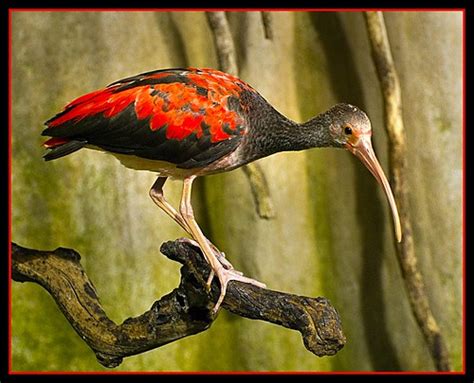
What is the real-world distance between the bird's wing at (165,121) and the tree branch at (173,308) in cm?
26

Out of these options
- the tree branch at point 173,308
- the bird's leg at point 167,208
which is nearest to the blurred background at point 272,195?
the tree branch at point 173,308

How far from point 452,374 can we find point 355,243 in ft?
1.85

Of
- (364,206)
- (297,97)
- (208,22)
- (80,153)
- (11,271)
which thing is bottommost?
(11,271)

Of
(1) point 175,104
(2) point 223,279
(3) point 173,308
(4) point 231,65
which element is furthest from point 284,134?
(4) point 231,65

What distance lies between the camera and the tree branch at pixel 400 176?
2.59 m

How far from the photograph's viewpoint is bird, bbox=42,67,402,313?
1.80 metres

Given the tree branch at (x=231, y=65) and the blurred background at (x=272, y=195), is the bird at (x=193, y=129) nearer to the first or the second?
the tree branch at (x=231, y=65)

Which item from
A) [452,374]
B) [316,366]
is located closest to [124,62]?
[316,366]

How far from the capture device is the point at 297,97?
2.79m

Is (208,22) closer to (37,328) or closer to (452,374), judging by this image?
(37,328)

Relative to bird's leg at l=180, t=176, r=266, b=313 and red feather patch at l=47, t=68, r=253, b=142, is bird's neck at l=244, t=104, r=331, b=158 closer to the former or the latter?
red feather patch at l=47, t=68, r=253, b=142

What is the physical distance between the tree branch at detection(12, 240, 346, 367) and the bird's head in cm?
31

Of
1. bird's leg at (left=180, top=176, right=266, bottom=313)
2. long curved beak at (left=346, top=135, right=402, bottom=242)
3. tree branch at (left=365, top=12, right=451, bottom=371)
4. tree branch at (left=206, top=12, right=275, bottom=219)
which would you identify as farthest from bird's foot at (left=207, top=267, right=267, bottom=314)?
tree branch at (left=365, top=12, right=451, bottom=371)

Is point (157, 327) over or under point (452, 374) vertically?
over
